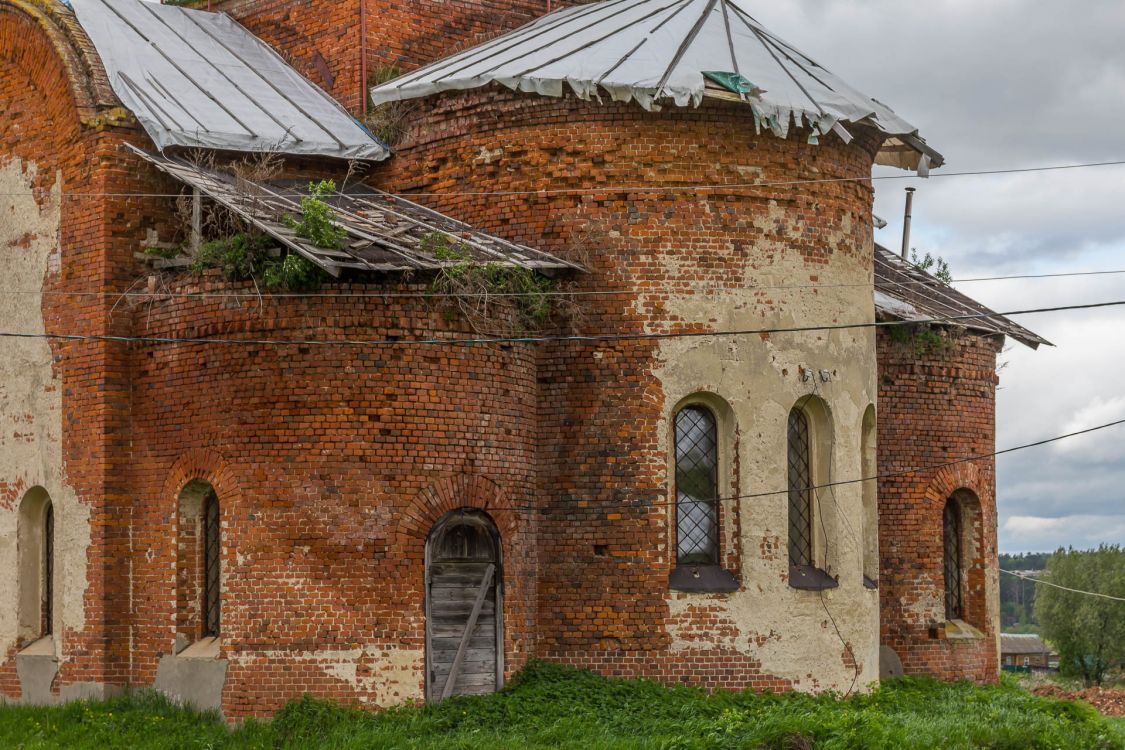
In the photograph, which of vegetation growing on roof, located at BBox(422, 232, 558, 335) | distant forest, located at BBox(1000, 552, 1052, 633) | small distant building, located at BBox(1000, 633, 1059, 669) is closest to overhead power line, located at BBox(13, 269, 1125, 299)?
vegetation growing on roof, located at BBox(422, 232, 558, 335)

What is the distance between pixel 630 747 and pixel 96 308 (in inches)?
285

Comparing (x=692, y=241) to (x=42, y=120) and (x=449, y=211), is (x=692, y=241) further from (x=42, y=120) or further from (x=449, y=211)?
(x=42, y=120)

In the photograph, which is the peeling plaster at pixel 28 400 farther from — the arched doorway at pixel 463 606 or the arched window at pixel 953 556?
the arched window at pixel 953 556

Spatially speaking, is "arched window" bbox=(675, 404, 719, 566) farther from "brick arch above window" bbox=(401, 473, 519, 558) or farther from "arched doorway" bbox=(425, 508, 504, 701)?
"arched doorway" bbox=(425, 508, 504, 701)

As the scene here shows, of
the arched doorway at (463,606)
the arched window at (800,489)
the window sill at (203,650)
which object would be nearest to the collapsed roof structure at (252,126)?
the arched doorway at (463,606)

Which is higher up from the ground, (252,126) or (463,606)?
(252,126)

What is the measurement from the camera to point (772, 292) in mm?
16578

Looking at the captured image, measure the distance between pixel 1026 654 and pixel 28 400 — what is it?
4907cm

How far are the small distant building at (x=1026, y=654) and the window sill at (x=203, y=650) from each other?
157 feet

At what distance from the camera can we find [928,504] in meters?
19.9

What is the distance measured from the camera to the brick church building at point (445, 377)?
14992mm

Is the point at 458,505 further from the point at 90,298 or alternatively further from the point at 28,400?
the point at 28,400

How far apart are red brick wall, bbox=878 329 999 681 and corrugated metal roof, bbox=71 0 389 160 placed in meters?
7.43

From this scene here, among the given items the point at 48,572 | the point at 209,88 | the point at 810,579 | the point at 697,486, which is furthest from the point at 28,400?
the point at 810,579
